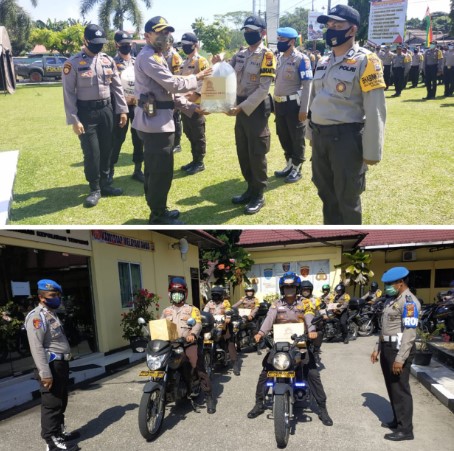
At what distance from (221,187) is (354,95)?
2.47 meters

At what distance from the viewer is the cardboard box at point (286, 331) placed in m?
4.88

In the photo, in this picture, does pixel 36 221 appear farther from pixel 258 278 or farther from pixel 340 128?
pixel 258 278

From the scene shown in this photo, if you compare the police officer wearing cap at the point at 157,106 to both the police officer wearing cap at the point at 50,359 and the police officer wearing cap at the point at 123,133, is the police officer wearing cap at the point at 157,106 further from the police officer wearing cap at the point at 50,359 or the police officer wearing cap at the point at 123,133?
the police officer wearing cap at the point at 50,359

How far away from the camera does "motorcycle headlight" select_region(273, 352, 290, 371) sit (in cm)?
458

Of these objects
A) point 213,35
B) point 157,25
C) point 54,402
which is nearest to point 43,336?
point 54,402

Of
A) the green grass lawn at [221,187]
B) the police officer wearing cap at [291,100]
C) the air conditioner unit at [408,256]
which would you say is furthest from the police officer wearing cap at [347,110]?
the air conditioner unit at [408,256]

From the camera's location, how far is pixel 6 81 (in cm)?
1072

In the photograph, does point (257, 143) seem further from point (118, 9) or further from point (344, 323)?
point (344, 323)

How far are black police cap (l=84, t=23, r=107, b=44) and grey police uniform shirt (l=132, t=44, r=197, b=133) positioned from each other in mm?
850

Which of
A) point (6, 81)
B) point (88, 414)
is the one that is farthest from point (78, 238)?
point (6, 81)

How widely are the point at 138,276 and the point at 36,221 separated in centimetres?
557

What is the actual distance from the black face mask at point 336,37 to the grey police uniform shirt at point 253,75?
4.39ft

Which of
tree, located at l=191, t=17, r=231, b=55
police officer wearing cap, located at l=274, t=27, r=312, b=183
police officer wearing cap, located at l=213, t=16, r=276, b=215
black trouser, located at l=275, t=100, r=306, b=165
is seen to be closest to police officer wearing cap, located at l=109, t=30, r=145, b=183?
tree, located at l=191, t=17, r=231, b=55

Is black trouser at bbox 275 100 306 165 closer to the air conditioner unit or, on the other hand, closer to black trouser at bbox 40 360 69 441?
black trouser at bbox 40 360 69 441
